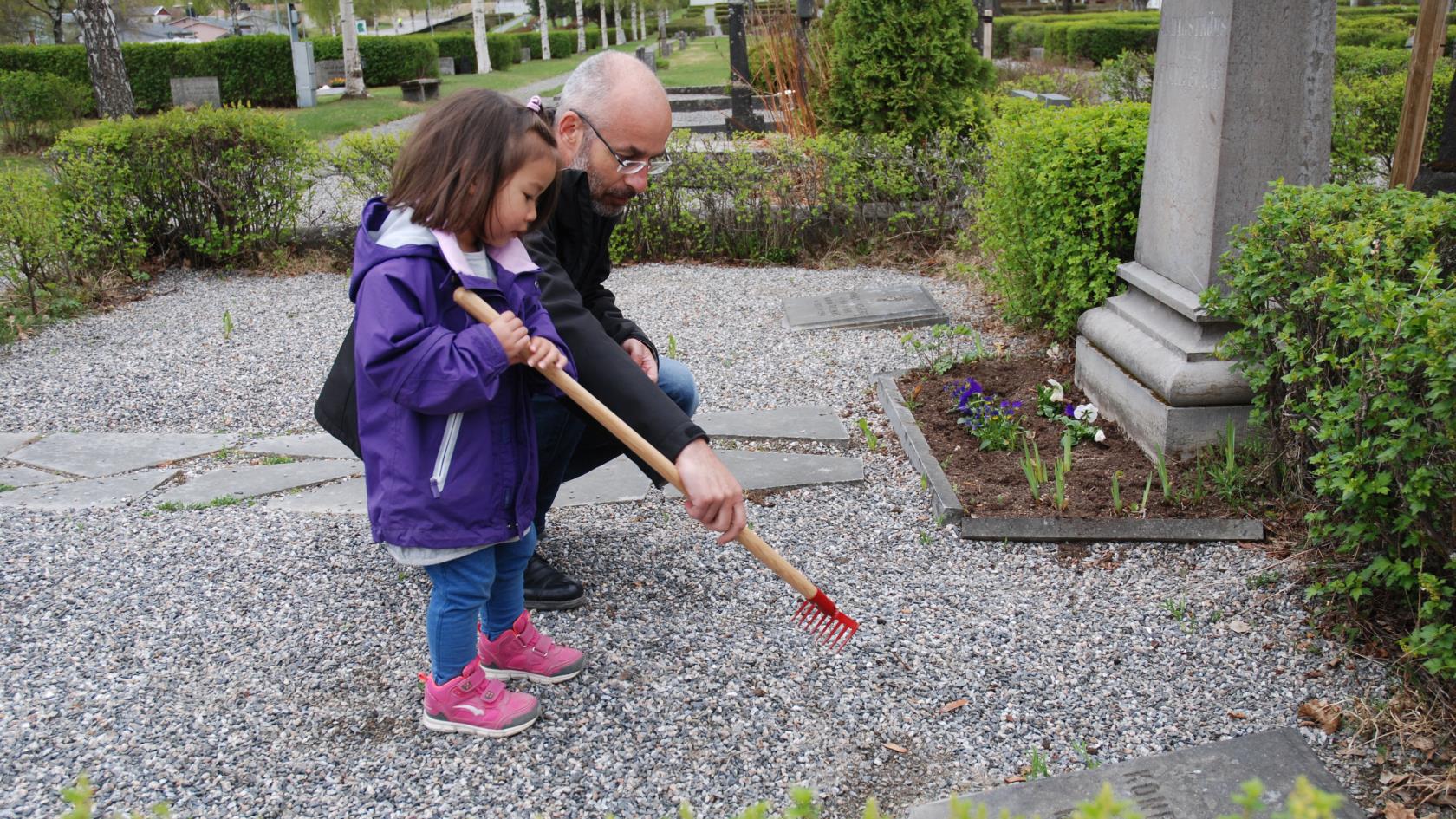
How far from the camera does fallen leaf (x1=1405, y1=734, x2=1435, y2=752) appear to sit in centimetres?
227

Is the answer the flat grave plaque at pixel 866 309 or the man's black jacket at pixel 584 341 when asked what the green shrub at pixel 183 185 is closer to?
the flat grave plaque at pixel 866 309

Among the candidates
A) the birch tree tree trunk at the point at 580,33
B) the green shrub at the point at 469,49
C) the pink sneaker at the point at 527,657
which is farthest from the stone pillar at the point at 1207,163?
the birch tree tree trunk at the point at 580,33

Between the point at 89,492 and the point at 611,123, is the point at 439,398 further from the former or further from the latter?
the point at 89,492

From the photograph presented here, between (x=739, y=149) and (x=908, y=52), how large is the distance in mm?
1489

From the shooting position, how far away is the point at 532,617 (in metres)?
3.03

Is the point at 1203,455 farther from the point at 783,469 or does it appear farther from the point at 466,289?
the point at 466,289

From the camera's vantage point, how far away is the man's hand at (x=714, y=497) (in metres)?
2.18

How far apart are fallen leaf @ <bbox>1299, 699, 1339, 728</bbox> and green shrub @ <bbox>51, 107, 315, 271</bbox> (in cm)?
696

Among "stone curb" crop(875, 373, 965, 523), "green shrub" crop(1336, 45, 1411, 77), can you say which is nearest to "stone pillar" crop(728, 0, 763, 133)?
"green shrub" crop(1336, 45, 1411, 77)

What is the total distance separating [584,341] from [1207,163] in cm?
218

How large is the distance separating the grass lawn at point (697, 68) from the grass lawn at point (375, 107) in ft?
1.70

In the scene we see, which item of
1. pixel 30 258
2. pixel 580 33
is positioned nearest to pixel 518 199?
pixel 30 258

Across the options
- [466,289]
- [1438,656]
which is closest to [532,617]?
[466,289]

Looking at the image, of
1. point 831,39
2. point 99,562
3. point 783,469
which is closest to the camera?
point 99,562
